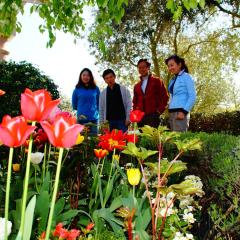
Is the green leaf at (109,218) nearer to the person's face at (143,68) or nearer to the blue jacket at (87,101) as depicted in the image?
the person's face at (143,68)

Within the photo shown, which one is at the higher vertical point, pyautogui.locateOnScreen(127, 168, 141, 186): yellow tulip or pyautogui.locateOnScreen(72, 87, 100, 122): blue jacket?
pyautogui.locateOnScreen(72, 87, 100, 122): blue jacket

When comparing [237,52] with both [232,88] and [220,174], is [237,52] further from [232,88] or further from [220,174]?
[220,174]

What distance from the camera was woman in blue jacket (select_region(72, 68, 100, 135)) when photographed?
21.7 feet

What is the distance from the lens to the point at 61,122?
1274 mm

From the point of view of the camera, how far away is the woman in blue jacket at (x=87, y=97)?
6.60m

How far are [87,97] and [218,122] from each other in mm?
9863

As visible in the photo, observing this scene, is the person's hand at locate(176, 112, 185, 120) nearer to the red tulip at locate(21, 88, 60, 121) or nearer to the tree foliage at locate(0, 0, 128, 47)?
the tree foliage at locate(0, 0, 128, 47)

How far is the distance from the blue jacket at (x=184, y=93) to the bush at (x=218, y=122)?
9687 mm

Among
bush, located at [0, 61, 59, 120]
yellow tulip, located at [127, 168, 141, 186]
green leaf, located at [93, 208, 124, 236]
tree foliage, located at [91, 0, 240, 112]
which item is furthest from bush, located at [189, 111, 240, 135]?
yellow tulip, located at [127, 168, 141, 186]

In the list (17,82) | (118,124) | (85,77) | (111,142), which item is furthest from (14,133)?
(17,82)

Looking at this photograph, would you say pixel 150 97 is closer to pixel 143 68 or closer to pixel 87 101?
pixel 143 68

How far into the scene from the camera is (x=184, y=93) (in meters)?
5.64

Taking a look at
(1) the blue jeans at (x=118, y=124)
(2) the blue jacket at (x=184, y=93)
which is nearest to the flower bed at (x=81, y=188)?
(2) the blue jacket at (x=184, y=93)

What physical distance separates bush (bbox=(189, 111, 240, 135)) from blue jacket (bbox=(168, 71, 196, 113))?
31.8ft
